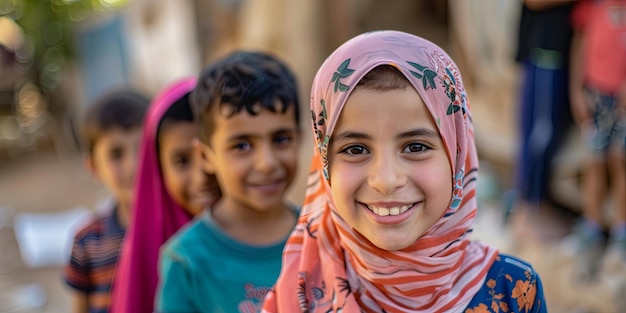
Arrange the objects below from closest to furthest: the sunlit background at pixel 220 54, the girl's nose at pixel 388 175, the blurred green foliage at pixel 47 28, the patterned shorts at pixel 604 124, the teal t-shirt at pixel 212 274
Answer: the girl's nose at pixel 388 175 < the teal t-shirt at pixel 212 274 < the patterned shorts at pixel 604 124 < the sunlit background at pixel 220 54 < the blurred green foliage at pixel 47 28

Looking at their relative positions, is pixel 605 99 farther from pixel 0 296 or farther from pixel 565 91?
pixel 0 296

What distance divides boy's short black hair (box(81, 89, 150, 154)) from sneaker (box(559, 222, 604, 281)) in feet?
7.08

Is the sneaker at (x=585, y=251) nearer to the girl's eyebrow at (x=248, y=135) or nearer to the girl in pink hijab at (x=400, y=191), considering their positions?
the girl's eyebrow at (x=248, y=135)

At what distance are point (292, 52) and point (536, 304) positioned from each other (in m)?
6.05

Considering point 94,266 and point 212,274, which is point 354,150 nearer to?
point 212,274

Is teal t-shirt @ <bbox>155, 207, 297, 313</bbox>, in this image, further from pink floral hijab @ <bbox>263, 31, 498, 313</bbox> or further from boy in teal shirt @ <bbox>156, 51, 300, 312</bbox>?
pink floral hijab @ <bbox>263, 31, 498, 313</bbox>

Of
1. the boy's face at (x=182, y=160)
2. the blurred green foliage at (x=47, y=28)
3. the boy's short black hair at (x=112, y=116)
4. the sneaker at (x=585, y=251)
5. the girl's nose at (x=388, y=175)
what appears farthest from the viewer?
the blurred green foliage at (x=47, y=28)

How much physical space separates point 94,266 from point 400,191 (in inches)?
72.3

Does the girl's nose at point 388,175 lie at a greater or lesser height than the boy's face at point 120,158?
greater

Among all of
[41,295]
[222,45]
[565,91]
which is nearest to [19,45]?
[222,45]

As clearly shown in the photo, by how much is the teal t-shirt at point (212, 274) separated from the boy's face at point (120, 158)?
1044 mm

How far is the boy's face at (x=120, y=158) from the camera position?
9.48ft

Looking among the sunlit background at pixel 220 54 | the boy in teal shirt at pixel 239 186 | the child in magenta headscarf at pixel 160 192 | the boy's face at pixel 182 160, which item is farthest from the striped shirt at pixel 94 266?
the sunlit background at pixel 220 54

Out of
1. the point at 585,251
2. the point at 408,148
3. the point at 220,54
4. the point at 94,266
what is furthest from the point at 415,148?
the point at 220,54
